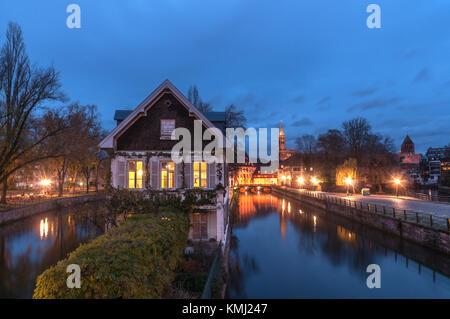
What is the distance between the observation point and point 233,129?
28266 millimetres

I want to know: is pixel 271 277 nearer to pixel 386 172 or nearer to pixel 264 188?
pixel 386 172

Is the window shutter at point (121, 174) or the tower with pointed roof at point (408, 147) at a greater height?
the tower with pointed roof at point (408, 147)

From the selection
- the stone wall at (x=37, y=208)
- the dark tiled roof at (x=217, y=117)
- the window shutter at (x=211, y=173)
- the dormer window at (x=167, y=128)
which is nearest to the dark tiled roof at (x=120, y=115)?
the dormer window at (x=167, y=128)

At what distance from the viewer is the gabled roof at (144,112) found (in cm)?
1566

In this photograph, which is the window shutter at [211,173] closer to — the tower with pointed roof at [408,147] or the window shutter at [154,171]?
the window shutter at [154,171]

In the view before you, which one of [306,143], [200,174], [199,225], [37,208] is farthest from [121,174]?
[306,143]

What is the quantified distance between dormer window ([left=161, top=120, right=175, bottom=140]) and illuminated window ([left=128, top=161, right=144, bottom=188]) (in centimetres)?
232

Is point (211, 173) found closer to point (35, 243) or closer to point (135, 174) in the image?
point (135, 174)

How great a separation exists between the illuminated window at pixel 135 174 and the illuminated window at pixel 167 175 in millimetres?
1318

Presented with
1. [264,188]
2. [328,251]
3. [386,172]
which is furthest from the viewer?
[264,188]

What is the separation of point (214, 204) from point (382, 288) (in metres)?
A: 11.2

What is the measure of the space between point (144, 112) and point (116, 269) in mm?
12183

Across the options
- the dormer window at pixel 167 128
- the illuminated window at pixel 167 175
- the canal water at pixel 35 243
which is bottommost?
the canal water at pixel 35 243
